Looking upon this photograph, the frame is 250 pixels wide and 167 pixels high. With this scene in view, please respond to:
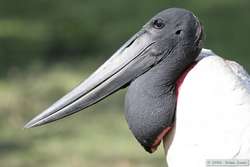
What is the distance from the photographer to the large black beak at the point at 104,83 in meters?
3.72

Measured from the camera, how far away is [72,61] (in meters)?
9.67

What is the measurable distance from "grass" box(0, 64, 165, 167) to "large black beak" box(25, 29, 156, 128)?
361 centimetres

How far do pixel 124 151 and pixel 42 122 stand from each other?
3918 mm

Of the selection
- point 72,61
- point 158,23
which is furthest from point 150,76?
point 72,61

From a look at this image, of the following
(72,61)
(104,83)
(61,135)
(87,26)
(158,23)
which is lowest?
(87,26)

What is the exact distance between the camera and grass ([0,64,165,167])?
7457 mm

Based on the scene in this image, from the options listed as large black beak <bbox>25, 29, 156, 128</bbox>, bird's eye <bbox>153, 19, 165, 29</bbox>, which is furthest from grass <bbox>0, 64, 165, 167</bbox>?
bird's eye <bbox>153, 19, 165, 29</bbox>

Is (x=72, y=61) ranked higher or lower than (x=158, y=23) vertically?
lower

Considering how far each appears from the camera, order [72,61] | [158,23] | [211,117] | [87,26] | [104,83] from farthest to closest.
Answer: [87,26] < [72,61] < [104,83] < [158,23] < [211,117]

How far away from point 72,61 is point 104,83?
596 cm

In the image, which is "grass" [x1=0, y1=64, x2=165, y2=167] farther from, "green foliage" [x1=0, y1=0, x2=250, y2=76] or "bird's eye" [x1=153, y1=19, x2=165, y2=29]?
"bird's eye" [x1=153, y1=19, x2=165, y2=29]

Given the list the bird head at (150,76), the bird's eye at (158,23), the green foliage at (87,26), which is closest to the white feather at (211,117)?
the bird head at (150,76)

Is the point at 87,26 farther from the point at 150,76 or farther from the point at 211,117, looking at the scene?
the point at 211,117

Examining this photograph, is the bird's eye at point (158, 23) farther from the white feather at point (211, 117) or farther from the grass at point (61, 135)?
the grass at point (61, 135)
